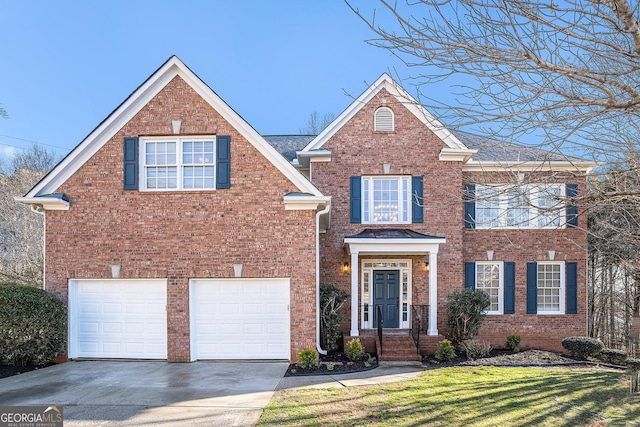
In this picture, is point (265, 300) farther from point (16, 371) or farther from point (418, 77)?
point (418, 77)

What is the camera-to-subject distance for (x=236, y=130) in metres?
10.3

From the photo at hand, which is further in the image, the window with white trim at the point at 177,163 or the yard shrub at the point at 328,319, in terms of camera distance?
the yard shrub at the point at 328,319

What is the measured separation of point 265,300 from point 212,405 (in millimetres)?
3620

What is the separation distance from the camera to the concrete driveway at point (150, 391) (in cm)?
621

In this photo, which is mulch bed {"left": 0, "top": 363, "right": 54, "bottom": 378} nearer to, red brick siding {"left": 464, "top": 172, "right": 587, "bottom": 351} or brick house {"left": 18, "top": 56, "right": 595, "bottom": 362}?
brick house {"left": 18, "top": 56, "right": 595, "bottom": 362}

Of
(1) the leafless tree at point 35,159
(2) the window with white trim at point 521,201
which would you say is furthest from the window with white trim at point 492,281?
(1) the leafless tree at point 35,159

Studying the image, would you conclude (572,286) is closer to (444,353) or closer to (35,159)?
(444,353)

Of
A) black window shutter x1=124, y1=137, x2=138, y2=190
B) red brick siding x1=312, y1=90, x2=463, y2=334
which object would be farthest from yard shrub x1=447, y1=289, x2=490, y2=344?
black window shutter x1=124, y1=137, x2=138, y2=190

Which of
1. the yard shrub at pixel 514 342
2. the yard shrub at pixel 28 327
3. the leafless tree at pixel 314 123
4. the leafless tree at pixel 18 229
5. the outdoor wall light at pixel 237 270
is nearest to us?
the yard shrub at pixel 28 327

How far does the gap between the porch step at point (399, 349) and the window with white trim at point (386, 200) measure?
3800mm

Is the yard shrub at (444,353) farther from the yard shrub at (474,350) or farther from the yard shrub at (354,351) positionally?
the yard shrub at (354,351)

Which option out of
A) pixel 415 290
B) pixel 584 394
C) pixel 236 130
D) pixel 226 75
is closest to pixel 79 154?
pixel 236 130

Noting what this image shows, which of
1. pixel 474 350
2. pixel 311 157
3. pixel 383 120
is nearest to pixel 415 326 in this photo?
pixel 474 350

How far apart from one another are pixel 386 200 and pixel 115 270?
8311mm
